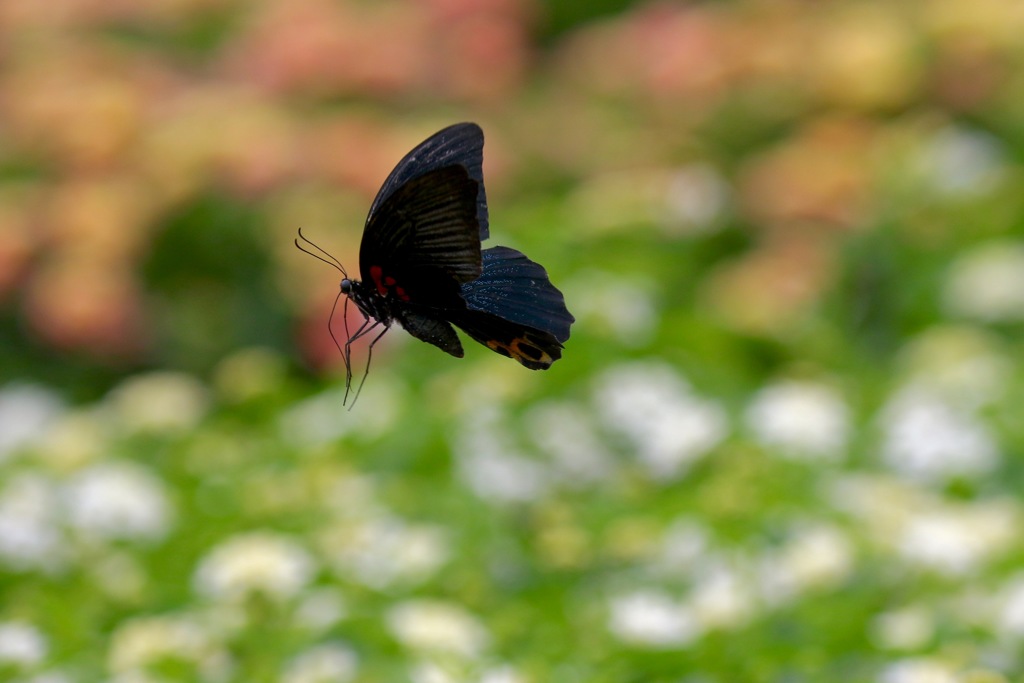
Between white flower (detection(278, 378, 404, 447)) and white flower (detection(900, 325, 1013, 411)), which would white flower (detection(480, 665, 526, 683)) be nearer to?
white flower (detection(278, 378, 404, 447))

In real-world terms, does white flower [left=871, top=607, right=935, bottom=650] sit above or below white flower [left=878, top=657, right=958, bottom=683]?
above

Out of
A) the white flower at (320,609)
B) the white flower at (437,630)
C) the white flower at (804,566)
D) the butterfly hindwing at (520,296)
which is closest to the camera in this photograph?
the butterfly hindwing at (520,296)

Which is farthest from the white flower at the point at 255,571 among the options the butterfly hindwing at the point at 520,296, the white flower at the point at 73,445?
the butterfly hindwing at the point at 520,296

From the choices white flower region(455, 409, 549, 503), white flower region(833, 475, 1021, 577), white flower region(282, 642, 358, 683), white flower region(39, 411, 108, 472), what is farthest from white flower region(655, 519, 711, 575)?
white flower region(39, 411, 108, 472)

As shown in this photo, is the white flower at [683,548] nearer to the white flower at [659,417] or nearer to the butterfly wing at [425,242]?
the white flower at [659,417]

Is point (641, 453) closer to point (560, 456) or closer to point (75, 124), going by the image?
point (560, 456)

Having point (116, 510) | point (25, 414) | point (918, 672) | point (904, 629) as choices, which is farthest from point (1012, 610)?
point (25, 414)
